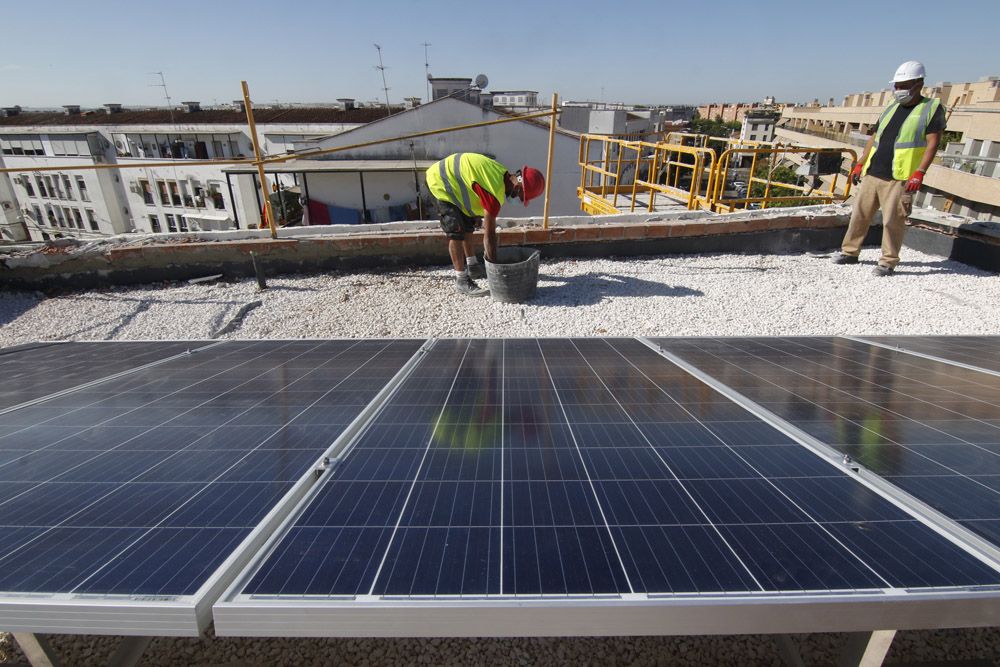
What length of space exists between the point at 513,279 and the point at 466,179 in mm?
1441

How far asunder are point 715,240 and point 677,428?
6.59 metres

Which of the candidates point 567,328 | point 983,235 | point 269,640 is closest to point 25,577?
point 269,640

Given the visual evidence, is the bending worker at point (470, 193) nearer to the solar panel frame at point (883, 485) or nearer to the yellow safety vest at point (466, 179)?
the yellow safety vest at point (466, 179)

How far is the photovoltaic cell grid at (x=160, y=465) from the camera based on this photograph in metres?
1.55

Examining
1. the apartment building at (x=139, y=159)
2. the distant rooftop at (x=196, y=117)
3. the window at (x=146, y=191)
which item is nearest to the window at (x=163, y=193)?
the apartment building at (x=139, y=159)

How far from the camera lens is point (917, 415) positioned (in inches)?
103

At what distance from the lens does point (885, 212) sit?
652 cm

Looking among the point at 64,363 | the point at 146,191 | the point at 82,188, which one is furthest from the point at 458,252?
the point at 82,188

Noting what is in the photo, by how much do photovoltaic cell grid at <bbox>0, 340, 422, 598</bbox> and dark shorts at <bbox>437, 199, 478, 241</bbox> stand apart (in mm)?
3240

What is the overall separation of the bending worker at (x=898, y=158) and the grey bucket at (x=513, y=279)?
482 cm

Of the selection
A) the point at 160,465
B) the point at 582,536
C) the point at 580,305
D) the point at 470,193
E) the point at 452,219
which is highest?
the point at 470,193

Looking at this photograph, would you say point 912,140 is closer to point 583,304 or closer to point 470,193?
point 583,304

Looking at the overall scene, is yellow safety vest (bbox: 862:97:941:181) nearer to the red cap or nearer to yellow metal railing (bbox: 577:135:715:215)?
yellow metal railing (bbox: 577:135:715:215)

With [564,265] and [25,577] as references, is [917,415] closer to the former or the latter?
[25,577]
